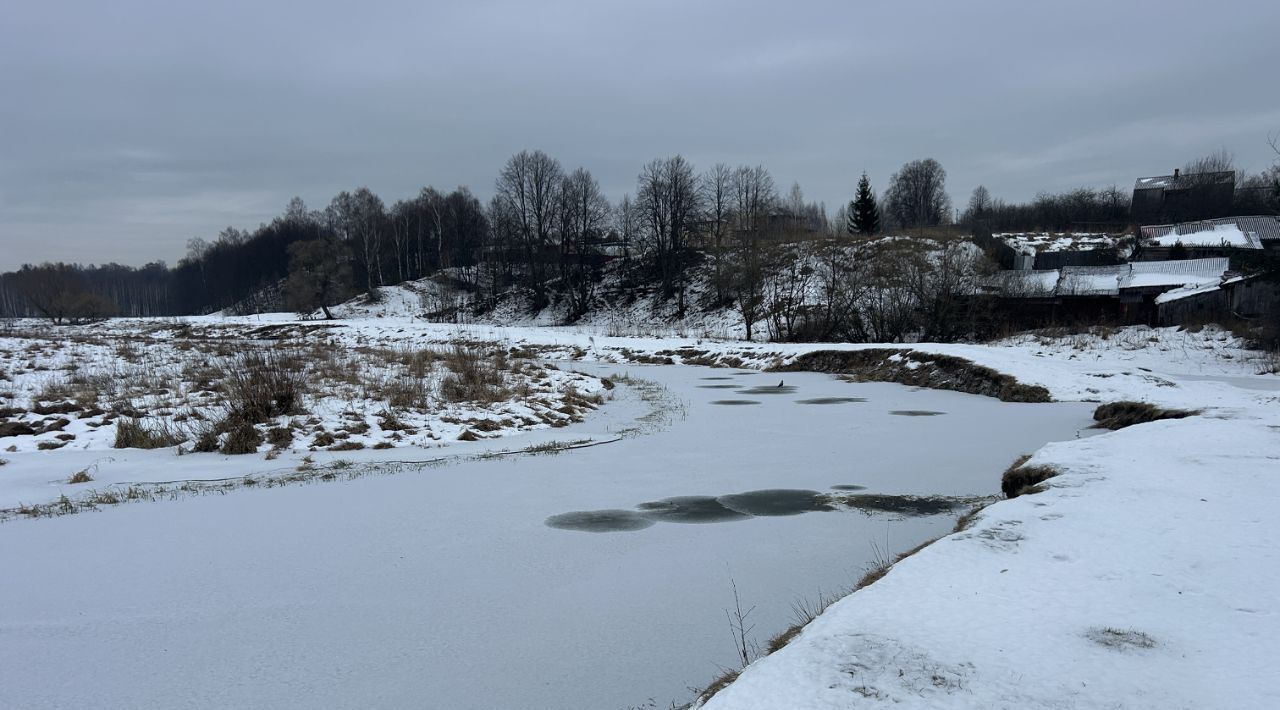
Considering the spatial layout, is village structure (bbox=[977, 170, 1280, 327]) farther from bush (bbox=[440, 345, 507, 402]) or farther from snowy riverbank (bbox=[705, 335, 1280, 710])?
bush (bbox=[440, 345, 507, 402])

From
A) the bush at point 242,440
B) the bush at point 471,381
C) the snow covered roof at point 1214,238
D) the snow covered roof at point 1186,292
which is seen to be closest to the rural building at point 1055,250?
the snow covered roof at point 1214,238

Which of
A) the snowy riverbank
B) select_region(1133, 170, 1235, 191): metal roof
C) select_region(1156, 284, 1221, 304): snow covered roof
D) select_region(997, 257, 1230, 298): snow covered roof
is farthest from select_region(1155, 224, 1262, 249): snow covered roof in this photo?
the snowy riverbank

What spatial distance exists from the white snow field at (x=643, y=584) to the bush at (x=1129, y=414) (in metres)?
0.57

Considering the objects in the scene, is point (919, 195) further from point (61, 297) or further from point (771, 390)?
point (61, 297)

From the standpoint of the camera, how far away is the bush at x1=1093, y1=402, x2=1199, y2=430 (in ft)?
29.9

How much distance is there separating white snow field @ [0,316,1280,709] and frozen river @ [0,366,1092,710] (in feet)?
0.08

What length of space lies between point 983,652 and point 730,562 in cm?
243

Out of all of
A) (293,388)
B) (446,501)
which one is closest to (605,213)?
(293,388)

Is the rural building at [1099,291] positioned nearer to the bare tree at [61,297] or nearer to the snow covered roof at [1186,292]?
the snow covered roof at [1186,292]

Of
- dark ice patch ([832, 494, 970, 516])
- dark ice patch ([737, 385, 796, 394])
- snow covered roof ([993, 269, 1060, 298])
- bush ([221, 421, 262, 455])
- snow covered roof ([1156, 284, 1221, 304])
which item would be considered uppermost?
snow covered roof ([993, 269, 1060, 298])

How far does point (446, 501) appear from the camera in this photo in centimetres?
660

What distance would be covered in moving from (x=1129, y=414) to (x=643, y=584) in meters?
8.96

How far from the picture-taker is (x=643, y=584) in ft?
14.6

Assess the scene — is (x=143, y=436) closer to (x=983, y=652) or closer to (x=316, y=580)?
(x=316, y=580)
